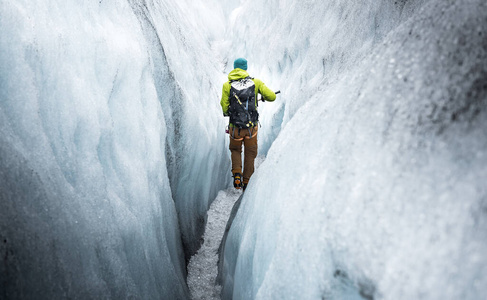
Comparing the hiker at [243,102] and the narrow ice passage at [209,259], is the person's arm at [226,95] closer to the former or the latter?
the hiker at [243,102]

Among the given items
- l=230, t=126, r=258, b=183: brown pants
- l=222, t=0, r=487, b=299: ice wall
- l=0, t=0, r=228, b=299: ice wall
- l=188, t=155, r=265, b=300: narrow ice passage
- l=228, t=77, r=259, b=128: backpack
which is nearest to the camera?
l=222, t=0, r=487, b=299: ice wall

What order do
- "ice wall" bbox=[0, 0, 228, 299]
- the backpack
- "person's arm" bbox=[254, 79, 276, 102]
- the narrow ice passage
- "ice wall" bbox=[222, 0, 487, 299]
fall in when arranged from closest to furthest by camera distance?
"ice wall" bbox=[222, 0, 487, 299], "ice wall" bbox=[0, 0, 228, 299], the narrow ice passage, the backpack, "person's arm" bbox=[254, 79, 276, 102]

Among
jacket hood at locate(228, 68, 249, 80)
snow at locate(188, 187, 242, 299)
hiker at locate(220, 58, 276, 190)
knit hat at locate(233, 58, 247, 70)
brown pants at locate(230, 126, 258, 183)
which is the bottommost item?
snow at locate(188, 187, 242, 299)

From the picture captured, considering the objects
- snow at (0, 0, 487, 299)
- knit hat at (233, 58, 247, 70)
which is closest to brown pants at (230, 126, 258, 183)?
knit hat at (233, 58, 247, 70)

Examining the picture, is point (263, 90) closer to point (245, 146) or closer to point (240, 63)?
point (240, 63)

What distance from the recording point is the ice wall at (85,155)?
1.42 metres

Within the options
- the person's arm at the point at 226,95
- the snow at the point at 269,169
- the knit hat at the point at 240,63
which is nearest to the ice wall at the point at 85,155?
the snow at the point at 269,169

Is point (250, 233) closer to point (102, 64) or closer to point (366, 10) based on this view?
point (102, 64)

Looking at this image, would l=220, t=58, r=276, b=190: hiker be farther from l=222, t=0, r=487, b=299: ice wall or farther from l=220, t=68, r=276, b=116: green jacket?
l=222, t=0, r=487, b=299: ice wall

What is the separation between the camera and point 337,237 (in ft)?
4.06

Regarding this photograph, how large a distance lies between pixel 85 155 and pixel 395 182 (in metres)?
1.75

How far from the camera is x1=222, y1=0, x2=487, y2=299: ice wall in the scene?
0.91 meters

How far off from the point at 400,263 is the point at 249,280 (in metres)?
1.20

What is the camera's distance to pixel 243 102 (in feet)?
11.9
